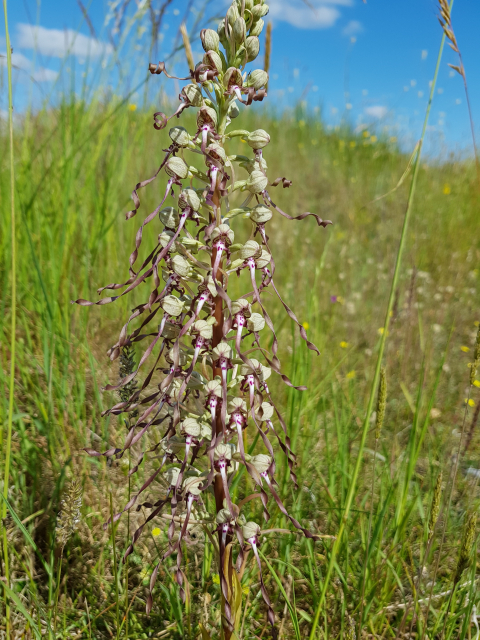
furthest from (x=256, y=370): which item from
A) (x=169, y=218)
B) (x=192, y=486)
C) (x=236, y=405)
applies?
(x=169, y=218)

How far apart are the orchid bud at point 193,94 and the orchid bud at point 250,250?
318 millimetres

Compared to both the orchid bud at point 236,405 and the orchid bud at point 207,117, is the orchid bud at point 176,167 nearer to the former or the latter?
the orchid bud at point 207,117

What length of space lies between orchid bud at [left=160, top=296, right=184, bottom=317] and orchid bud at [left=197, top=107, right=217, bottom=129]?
0.38 metres

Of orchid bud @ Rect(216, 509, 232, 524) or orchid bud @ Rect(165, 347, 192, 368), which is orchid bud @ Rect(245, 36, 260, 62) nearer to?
orchid bud @ Rect(165, 347, 192, 368)

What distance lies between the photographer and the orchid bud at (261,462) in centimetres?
105

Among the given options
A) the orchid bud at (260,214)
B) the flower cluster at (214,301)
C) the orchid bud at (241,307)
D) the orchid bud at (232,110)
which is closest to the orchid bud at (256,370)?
the flower cluster at (214,301)

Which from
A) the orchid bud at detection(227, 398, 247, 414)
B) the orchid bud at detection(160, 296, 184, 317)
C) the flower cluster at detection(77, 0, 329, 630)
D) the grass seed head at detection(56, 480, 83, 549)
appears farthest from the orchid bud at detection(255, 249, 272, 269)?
the grass seed head at detection(56, 480, 83, 549)

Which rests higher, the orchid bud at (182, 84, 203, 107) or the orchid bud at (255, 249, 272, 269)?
the orchid bud at (182, 84, 203, 107)

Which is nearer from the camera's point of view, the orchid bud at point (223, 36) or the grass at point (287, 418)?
the orchid bud at point (223, 36)

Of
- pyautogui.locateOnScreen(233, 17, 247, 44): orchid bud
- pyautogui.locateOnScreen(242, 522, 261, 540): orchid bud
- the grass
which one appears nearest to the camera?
pyautogui.locateOnScreen(233, 17, 247, 44): orchid bud

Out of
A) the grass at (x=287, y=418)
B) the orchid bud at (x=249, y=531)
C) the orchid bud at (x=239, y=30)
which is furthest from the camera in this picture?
the grass at (x=287, y=418)

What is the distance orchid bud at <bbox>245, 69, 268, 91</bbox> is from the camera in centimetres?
98

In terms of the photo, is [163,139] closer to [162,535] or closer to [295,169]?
Result: [162,535]

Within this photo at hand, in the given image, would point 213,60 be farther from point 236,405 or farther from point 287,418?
point 287,418
